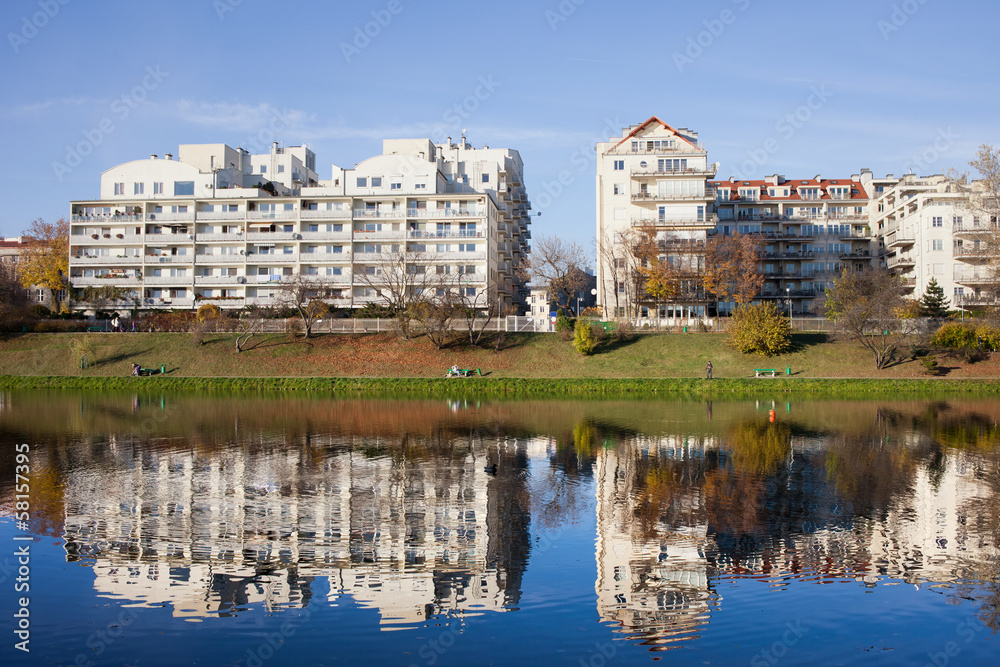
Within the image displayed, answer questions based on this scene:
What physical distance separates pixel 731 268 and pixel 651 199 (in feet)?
42.3

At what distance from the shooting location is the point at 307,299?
71.6 meters

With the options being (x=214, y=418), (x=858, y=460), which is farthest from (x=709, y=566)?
(x=214, y=418)

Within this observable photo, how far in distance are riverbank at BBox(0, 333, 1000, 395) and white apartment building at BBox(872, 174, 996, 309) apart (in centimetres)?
2799

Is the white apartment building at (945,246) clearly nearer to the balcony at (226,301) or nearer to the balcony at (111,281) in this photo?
the balcony at (226,301)

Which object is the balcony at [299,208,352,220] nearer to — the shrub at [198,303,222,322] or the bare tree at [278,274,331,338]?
the bare tree at [278,274,331,338]

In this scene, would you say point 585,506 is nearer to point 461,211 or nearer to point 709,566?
point 709,566

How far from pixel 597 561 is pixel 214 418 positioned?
86.8 ft

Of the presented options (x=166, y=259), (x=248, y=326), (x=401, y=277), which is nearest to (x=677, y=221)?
(x=401, y=277)

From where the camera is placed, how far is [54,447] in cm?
2592

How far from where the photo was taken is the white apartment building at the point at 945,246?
79375mm

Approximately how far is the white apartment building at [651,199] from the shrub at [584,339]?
16.8m

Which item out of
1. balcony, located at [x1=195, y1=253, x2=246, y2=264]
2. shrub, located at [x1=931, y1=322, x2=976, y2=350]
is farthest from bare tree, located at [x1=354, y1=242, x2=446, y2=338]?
shrub, located at [x1=931, y1=322, x2=976, y2=350]

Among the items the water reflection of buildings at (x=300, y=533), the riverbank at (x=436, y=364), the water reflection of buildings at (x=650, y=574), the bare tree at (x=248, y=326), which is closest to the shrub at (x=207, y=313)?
the bare tree at (x=248, y=326)

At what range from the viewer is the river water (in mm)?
10523
